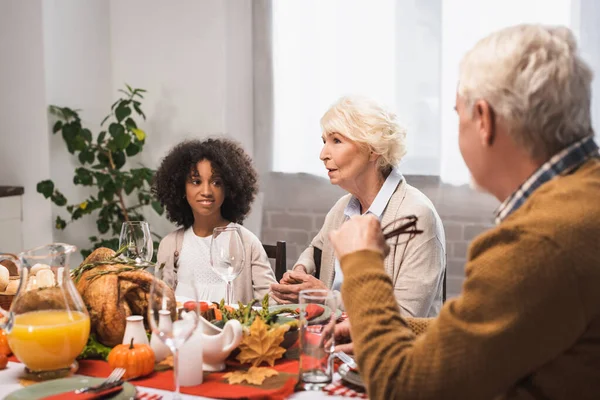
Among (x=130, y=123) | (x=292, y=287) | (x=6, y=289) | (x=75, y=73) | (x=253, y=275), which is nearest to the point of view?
(x=6, y=289)

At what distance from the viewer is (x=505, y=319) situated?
1012mm

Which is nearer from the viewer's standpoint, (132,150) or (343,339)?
(343,339)

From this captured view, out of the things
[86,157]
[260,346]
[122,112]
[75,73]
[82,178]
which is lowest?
[260,346]

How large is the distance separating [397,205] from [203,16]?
6.54 ft

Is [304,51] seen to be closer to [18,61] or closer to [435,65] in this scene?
[435,65]

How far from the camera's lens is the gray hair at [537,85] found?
1101 millimetres

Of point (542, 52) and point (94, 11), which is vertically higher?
point (94, 11)

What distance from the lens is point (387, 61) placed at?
3689 mm

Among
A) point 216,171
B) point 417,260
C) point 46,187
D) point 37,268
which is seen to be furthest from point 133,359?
point 46,187

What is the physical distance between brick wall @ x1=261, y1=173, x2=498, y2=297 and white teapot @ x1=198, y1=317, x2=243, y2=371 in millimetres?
2281

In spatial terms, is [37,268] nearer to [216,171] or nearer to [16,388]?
[16,388]

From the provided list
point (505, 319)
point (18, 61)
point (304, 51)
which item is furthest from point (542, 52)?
point (18, 61)

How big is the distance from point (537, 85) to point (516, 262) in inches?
11.1

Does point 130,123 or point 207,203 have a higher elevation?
point 130,123
